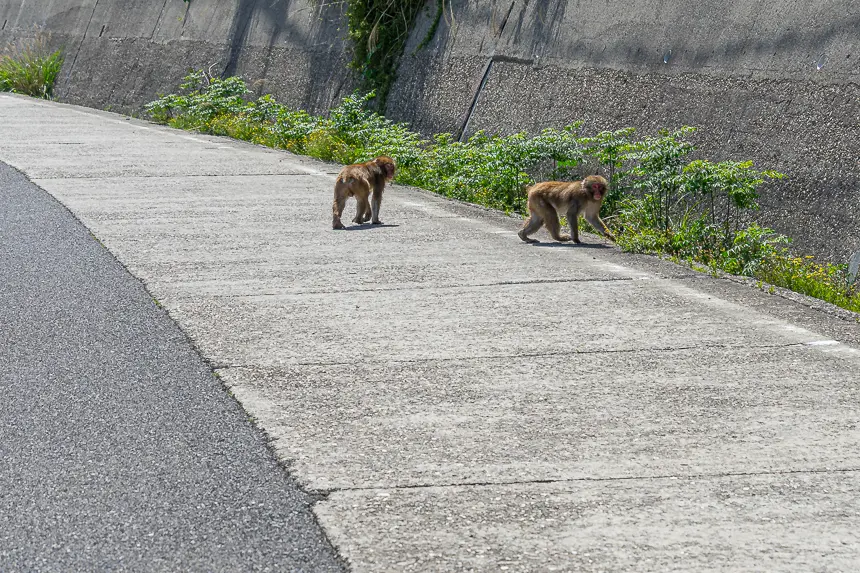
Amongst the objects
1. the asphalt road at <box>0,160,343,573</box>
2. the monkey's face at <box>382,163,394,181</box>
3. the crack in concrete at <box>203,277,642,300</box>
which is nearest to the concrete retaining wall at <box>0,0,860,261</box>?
the crack in concrete at <box>203,277,642,300</box>

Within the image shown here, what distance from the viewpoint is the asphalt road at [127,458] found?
13.0 ft

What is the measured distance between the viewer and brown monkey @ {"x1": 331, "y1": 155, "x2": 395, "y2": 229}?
1001cm

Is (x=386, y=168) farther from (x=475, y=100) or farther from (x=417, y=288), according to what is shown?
(x=475, y=100)

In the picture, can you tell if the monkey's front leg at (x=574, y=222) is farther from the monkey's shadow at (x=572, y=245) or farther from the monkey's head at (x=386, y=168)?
the monkey's head at (x=386, y=168)

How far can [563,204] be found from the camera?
9.59m

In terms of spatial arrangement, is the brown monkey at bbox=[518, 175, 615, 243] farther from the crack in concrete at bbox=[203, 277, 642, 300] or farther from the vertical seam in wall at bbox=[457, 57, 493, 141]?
the vertical seam in wall at bbox=[457, 57, 493, 141]

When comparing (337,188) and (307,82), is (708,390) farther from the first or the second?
(307,82)

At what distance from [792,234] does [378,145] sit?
5287 millimetres

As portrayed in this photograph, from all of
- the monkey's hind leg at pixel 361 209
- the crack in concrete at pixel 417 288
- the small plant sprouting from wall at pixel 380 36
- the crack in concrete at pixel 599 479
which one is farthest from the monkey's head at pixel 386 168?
the crack in concrete at pixel 599 479

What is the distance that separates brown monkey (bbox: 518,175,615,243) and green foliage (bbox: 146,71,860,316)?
1.06 feet

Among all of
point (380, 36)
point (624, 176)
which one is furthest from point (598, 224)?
point (380, 36)

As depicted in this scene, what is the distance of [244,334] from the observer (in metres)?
6.64

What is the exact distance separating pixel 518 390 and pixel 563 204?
410 centimetres

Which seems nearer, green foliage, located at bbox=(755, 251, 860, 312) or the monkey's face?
green foliage, located at bbox=(755, 251, 860, 312)
